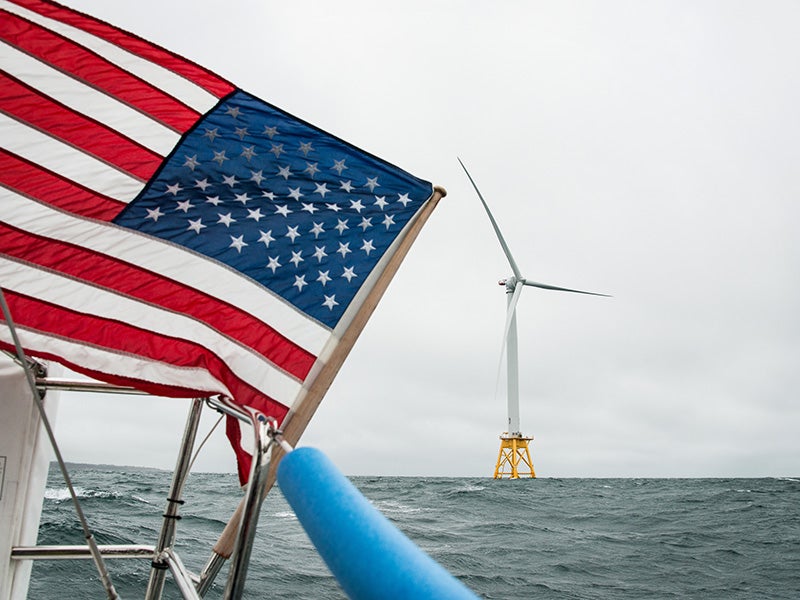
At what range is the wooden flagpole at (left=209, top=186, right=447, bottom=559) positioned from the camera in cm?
307

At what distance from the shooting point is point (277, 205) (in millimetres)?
4012

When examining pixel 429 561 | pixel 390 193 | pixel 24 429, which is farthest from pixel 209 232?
pixel 429 561

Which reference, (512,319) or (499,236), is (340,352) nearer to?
(499,236)

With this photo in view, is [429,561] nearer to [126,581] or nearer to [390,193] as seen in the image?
[390,193]

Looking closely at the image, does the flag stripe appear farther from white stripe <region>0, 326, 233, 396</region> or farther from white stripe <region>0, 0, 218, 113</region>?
white stripe <region>0, 0, 218, 113</region>

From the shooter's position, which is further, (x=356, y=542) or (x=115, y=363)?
(x=115, y=363)

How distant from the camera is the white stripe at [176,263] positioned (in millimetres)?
3689

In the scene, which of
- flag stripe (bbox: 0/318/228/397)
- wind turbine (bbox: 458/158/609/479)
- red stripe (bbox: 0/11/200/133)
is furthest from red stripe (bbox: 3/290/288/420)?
wind turbine (bbox: 458/158/609/479)

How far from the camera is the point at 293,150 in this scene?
13.2ft

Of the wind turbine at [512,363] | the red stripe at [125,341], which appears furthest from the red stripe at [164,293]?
the wind turbine at [512,363]

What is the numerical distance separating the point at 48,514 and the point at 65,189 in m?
16.4

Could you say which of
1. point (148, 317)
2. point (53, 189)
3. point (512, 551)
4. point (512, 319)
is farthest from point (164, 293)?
point (512, 319)

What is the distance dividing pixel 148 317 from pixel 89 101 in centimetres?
111

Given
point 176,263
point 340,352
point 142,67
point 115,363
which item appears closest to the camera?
point 115,363
